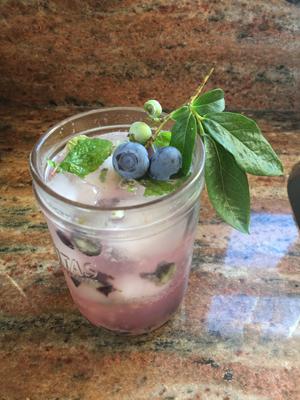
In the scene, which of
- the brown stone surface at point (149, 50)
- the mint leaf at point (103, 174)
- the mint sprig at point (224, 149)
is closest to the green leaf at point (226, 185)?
the mint sprig at point (224, 149)

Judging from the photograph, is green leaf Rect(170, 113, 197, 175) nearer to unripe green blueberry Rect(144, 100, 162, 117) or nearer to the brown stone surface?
unripe green blueberry Rect(144, 100, 162, 117)

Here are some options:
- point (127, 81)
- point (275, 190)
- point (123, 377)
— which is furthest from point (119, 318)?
point (127, 81)

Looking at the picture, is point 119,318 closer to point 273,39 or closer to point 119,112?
point 119,112

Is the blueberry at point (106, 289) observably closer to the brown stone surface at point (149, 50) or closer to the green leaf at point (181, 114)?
the green leaf at point (181, 114)

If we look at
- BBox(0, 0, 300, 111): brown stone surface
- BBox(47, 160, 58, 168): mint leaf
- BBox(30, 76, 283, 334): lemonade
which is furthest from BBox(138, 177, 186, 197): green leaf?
BBox(0, 0, 300, 111): brown stone surface

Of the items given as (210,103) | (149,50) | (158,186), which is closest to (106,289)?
(158,186)

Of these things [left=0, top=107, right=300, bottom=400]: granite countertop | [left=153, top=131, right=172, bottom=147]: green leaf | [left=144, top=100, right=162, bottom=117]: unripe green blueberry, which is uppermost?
[left=144, top=100, right=162, bottom=117]: unripe green blueberry
